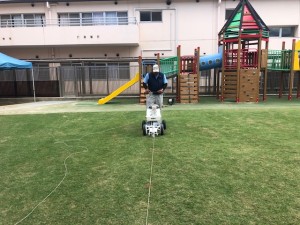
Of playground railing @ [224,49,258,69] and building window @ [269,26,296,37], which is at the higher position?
building window @ [269,26,296,37]

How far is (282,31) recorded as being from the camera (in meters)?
19.2

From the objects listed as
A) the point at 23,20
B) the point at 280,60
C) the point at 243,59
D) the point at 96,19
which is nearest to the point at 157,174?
the point at 243,59

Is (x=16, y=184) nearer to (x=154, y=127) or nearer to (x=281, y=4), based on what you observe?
(x=154, y=127)

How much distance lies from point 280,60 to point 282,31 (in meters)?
6.68

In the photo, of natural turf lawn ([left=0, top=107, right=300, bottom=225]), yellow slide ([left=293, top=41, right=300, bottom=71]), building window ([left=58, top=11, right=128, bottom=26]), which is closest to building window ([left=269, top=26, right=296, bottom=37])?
yellow slide ([left=293, top=41, right=300, bottom=71])

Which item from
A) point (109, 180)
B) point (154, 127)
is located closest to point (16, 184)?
point (109, 180)

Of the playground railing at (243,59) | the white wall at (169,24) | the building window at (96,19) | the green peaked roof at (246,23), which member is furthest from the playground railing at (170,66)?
the building window at (96,19)

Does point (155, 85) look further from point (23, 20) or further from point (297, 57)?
point (23, 20)

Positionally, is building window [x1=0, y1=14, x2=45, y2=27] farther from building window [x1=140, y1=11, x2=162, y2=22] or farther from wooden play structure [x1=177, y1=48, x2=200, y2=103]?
wooden play structure [x1=177, y1=48, x2=200, y2=103]

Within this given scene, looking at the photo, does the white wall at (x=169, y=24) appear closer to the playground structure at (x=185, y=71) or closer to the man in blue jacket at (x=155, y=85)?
the playground structure at (x=185, y=71)

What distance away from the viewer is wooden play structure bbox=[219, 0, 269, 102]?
1259 centimetres

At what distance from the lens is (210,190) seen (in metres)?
3.81

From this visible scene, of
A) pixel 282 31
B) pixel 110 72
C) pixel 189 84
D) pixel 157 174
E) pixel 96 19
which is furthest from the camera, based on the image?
pixel 282 31

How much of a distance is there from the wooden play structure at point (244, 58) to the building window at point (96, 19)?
8.35 m
